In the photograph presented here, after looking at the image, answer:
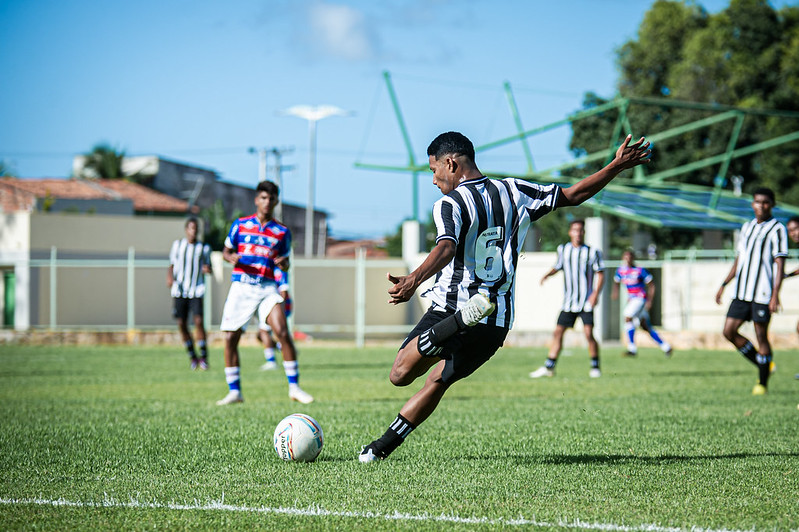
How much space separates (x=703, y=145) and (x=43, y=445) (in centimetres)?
4160

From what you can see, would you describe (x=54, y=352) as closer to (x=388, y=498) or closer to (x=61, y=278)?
(x=61, y=278)

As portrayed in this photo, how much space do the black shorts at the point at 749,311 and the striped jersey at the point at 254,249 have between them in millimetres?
4939

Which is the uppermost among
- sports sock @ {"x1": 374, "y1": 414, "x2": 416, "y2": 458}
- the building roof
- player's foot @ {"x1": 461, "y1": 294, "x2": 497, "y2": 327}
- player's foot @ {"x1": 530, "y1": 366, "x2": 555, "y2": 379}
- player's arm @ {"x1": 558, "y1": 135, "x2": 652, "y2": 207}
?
the building roof

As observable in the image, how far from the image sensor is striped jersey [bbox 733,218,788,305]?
9.82 metres

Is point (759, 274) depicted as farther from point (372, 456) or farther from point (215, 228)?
point (215, 228)

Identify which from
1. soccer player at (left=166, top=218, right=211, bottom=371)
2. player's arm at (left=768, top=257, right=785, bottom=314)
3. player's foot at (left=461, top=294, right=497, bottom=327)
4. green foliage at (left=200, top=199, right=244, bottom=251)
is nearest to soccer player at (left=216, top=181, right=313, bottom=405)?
player's foot at (left=461, top=294, right=497, bottom=327)

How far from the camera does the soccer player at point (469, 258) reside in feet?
17.3

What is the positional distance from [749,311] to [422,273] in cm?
632

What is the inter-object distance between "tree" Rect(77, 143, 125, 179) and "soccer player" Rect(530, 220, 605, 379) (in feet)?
148

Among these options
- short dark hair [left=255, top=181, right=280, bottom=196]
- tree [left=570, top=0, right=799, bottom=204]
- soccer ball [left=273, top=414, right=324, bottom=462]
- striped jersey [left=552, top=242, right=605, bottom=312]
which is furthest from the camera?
tree [left=570, top=0, right=799, bottom=204]

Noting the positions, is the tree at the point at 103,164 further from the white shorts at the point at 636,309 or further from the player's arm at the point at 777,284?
the player's arm at the point at 777,284

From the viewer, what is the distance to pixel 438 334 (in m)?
5.15

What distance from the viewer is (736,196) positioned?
1271 inches

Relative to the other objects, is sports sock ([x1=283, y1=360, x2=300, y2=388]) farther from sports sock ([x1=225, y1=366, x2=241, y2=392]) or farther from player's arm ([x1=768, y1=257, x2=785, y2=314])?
player's arm ([x1=768, y1=257, x2=785, y2=314])
